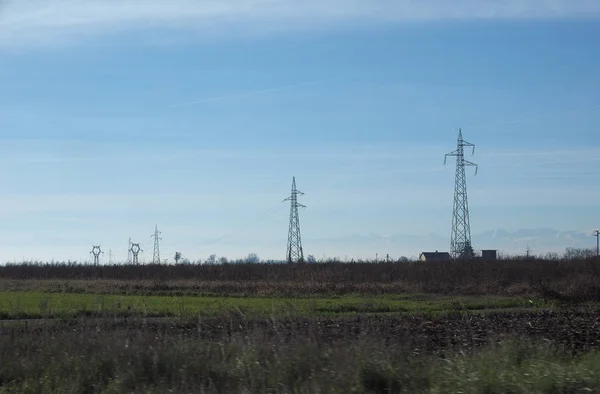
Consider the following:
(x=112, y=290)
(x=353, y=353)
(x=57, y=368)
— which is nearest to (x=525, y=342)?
(x=353, y=353)

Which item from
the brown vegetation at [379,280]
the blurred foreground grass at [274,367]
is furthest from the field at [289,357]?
the brown vegetation at [379,280]

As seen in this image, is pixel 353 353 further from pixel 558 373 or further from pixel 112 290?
pixel 112 290

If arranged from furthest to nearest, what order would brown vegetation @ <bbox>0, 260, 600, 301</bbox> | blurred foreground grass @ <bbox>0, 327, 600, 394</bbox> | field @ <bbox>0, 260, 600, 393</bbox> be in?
1. brown vegetation @ <bbox>0, 260, 600, 301</bbox>
2. field @ <bbox>0, 260, 600, 393</bbox>
3. blurred foreground grass @ <bbox>0, 327, 600, 394</bbox>

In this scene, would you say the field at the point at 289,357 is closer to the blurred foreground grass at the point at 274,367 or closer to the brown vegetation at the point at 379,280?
the blurred foreground grass at the point at 274,367

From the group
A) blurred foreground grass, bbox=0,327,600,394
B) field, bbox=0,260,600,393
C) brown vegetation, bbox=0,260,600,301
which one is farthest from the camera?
brown vegetation, bbox=0,260,600,301

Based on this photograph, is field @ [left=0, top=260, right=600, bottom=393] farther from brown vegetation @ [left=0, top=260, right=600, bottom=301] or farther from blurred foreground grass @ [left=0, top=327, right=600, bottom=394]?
brown vegetation @ [left=0, top=260, right=600, bottom=301]

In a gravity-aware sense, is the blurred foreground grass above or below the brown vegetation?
below

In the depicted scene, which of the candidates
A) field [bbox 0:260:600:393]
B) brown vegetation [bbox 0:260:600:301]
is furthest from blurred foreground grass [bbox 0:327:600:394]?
brown vegetation [bbox 0:260:600:301]

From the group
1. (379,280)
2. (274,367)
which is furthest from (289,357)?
(379,280)

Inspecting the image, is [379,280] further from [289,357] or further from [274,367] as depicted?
[274,367]

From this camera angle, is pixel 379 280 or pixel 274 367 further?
pixel 379 280

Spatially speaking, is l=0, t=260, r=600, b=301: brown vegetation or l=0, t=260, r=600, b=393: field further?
l=0, t=260, r=600, b=301: brown vegetation

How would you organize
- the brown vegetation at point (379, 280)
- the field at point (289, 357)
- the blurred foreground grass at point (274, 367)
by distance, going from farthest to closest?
the brown vegetation at point (379, 280)
the field at point (289, 357)
the blurred foreground grass at point (274, 367)

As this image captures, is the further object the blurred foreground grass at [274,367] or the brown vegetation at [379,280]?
the brown vegetation at [379,280]
